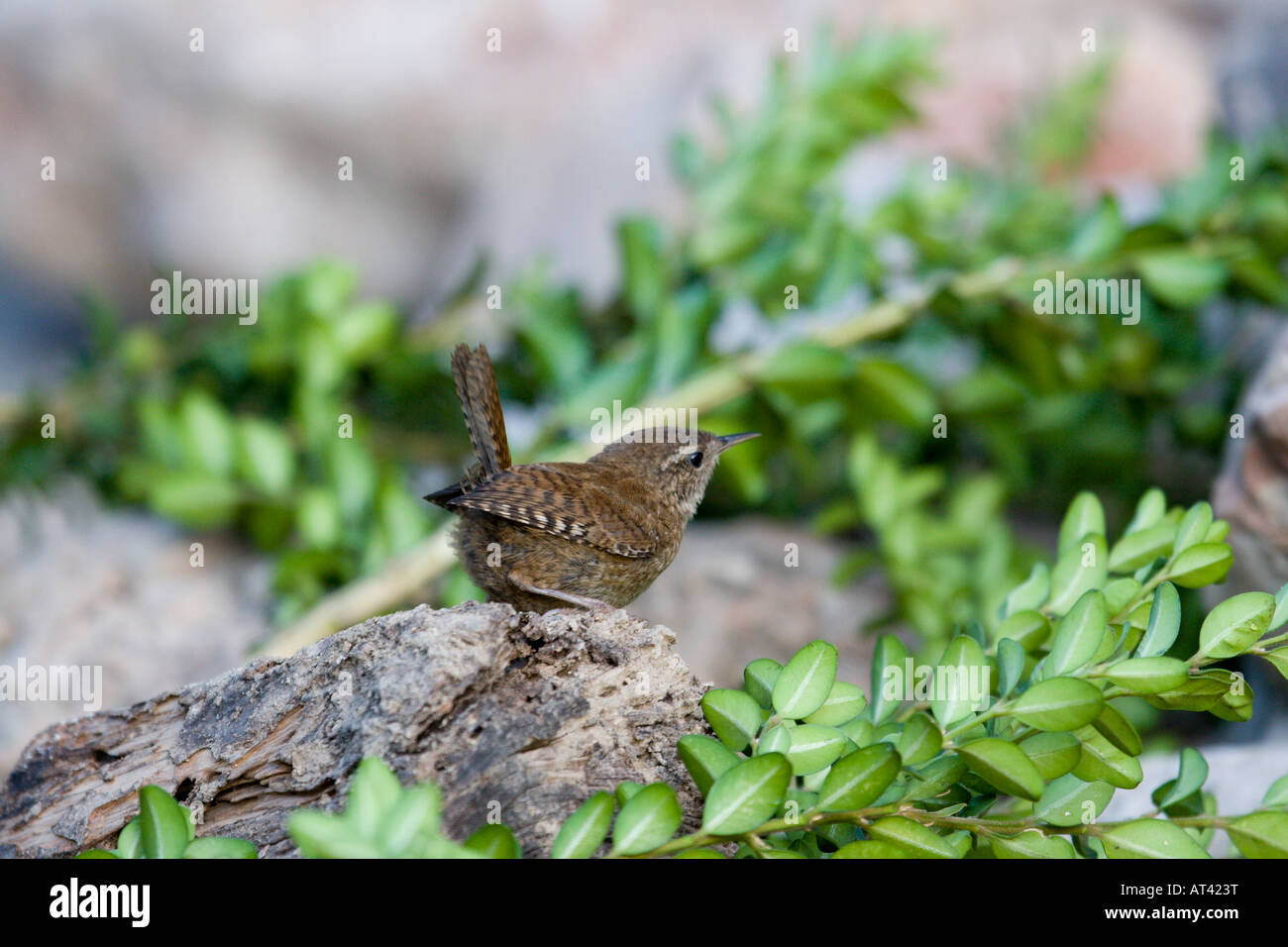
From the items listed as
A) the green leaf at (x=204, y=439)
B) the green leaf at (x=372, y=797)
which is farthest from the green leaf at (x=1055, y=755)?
the green leaf at (x=204, y=439)

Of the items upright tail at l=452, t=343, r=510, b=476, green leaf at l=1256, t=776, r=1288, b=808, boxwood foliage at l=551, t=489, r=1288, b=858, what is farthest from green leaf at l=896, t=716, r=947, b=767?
upright tail at l=452, t=343, r=510, b=476

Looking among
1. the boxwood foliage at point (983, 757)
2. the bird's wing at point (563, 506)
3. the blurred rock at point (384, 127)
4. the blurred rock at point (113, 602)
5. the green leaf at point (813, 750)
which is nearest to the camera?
the boxwood foliage at point (983, 757)

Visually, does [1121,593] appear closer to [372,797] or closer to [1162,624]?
[1162,624]

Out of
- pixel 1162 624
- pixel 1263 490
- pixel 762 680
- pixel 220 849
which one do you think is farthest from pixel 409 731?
pixel 1263 490

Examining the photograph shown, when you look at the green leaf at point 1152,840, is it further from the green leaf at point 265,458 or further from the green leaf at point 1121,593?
the green leaf at point 265,458

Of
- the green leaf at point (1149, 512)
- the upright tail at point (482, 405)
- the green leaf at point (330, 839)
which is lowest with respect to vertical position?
the green leaf at point (330, 839)

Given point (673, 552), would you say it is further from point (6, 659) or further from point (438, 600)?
point (6, 659)

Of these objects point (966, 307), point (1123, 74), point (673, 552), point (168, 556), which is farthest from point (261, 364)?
point (1123, 74)
